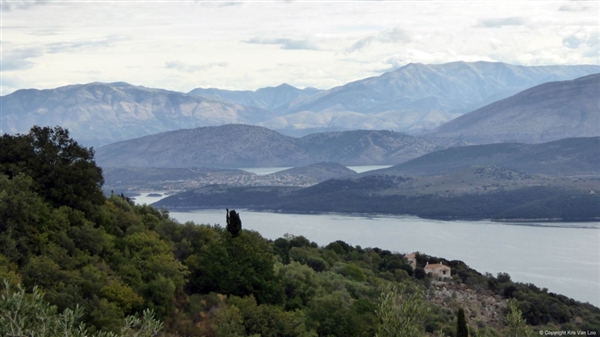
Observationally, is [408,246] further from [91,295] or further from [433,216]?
[91,295]

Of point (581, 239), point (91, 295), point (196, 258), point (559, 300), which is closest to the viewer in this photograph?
Answer: point (91, 295)

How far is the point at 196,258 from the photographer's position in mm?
31031

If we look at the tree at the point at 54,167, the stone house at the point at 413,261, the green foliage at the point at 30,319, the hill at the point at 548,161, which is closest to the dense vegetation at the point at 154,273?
the tree at the point at 54,167

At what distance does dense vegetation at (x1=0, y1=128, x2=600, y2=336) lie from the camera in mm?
24922

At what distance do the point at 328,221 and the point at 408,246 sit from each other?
113 feet

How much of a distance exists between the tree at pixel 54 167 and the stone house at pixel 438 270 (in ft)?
69.6

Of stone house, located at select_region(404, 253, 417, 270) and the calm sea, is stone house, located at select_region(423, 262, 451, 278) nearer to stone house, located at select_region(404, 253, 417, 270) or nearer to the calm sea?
stone house, located at select_region(404, 253, 417, 270)

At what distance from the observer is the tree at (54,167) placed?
96.8ft

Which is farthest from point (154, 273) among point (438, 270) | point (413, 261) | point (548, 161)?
point (548, 161)

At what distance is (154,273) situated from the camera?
2753 cm

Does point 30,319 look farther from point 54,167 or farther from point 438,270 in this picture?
point 438,270

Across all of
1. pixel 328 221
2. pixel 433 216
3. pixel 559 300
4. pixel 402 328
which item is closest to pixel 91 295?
pixel 402 328

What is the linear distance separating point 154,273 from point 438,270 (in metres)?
23.5

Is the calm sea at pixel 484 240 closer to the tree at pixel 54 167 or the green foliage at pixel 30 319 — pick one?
the tree at pixel 54 167
